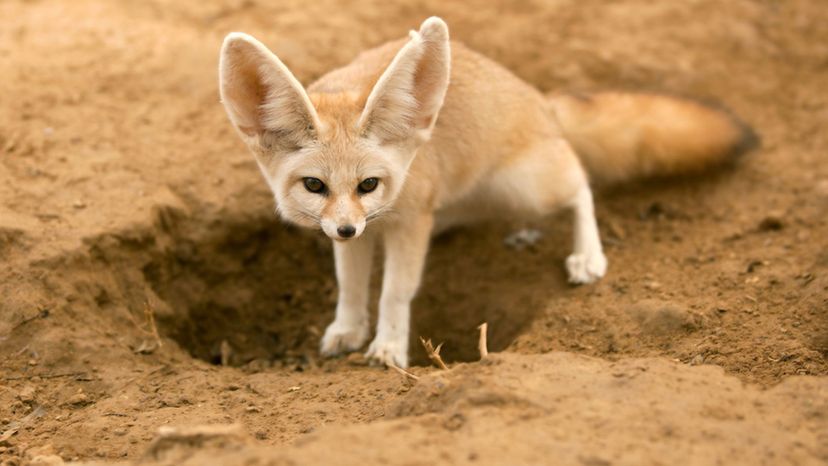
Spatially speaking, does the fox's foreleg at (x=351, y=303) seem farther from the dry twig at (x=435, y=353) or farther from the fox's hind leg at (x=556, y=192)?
the dry twig at (x=435, y=353)

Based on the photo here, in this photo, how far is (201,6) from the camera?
6160mm

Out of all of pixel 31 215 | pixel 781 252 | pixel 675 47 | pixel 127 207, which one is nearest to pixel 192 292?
pixel 127 207

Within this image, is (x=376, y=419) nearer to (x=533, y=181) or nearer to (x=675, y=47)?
(x=533, y=181)

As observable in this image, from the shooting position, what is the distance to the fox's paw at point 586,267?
4.62 meters

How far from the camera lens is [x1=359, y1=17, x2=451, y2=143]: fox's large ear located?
138 inches

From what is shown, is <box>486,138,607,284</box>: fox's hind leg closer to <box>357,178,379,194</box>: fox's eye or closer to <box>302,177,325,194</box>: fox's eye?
<box>357,178,379,194</box>: fox's eye

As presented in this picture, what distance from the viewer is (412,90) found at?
12.1 ft

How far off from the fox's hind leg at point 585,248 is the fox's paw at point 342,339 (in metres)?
1.12

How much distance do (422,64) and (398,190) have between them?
0.55 metres

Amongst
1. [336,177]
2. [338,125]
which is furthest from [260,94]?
[336,177]

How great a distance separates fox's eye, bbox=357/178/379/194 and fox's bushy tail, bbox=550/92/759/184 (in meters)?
1.84

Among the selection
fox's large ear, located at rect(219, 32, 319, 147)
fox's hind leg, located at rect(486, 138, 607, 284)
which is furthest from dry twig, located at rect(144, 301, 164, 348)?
fox's hind leg, located at rect(486, 138, 607, 284)

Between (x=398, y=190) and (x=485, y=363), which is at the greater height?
(x=398, y=190)

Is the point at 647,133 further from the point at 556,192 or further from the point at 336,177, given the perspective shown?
the point at 336,177
